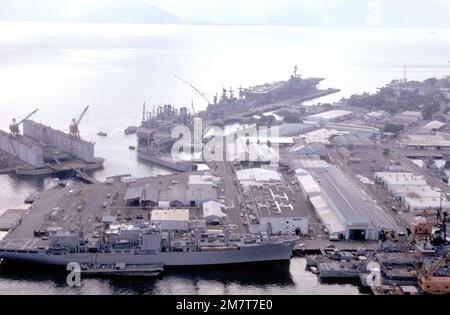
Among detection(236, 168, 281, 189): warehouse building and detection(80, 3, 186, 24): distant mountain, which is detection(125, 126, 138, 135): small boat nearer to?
detection(236, 168, 281, 189): warehouse building

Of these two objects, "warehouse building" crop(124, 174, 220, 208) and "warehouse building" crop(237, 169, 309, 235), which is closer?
"warehouse building" crop(237, 169, 309, 235)

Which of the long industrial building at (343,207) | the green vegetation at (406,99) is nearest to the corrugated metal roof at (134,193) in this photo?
the long industrial building at (343,207)

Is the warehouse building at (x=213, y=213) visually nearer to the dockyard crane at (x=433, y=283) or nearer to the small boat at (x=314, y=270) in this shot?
the small boat at (x=314, y=270)

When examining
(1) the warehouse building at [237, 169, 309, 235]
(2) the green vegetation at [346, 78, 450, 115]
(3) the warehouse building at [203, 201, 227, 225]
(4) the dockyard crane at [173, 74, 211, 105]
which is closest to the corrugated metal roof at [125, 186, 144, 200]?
(3) the warehouse building at [203, 201, 227, 225]

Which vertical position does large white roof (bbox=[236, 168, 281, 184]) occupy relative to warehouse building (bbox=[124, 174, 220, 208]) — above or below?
above

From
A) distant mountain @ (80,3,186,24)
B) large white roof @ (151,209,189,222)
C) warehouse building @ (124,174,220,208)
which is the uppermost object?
distant mountain @ (80,3,186,24)

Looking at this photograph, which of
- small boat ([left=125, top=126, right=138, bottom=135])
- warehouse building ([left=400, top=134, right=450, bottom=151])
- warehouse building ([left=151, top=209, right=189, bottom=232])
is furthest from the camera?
small boat ([left=125, top=126, right=138, bottom=135])
